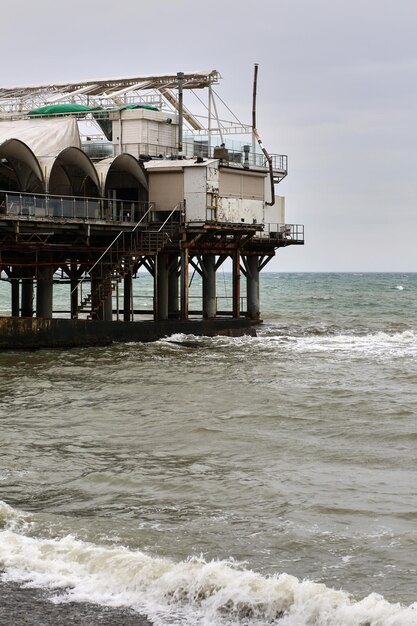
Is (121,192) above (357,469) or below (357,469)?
above

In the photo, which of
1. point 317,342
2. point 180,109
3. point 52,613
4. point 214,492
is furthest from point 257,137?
point 52,613

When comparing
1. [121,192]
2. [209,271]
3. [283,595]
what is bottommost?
[283,595]

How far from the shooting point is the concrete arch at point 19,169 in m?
41.6

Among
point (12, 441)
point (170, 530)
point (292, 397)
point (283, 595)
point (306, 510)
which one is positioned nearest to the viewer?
point (283, 595)

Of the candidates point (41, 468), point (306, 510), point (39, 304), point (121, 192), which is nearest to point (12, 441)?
point (41, 468)

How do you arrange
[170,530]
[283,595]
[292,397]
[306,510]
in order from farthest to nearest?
[292,397], [306,510], [170,530], [283,595]

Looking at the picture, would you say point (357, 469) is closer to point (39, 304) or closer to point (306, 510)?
point (306, 510)

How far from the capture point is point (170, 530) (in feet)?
51.1

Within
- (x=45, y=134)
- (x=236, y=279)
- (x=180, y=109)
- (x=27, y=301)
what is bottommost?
(x=27, y=301)

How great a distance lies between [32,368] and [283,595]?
23.1 metres

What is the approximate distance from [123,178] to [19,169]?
5215 millimetres

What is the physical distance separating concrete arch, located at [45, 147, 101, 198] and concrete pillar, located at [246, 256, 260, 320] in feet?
45.1

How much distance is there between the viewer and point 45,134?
46062mm

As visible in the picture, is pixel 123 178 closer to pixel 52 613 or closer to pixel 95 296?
pixel 95 296
